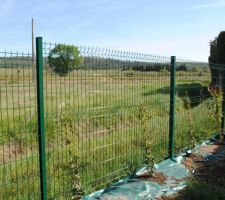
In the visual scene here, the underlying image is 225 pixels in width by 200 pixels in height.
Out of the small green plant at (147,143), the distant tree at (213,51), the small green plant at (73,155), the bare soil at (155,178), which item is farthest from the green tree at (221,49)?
the small green plant at (73,155)

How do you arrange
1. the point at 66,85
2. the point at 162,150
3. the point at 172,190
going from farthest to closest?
the point at 162,150, the point at 172,190, the point at 66,85

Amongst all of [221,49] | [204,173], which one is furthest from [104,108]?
[221,49]

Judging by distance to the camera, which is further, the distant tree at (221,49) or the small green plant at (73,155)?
the distant tree at (221,49)

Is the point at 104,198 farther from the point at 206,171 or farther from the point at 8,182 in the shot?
the point at 206,171

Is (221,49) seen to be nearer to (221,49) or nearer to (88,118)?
(221,49)

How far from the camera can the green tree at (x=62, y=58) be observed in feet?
15.3

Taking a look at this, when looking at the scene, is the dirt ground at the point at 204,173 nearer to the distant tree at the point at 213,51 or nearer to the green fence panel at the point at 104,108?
the green fence panel at the point at 104,108

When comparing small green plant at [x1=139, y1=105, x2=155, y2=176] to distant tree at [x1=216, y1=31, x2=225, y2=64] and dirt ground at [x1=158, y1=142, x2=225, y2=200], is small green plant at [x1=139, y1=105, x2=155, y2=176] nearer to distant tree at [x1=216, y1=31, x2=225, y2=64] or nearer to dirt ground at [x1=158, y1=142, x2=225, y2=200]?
dirt ground at [x1=158, y1=142, x2=225, y2=200]

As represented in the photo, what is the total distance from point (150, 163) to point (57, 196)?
1.91 m

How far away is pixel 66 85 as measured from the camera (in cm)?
510

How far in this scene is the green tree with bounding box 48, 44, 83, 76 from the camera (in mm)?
4670

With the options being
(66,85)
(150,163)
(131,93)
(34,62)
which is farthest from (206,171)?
(34,62)

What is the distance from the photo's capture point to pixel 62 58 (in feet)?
15.6

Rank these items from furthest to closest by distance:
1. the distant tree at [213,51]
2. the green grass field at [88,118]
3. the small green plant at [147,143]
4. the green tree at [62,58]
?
the distant tree at [213,51] < the small green plant at [147,143] < the green grass field at [88,118] < the green tree at [62,58]
